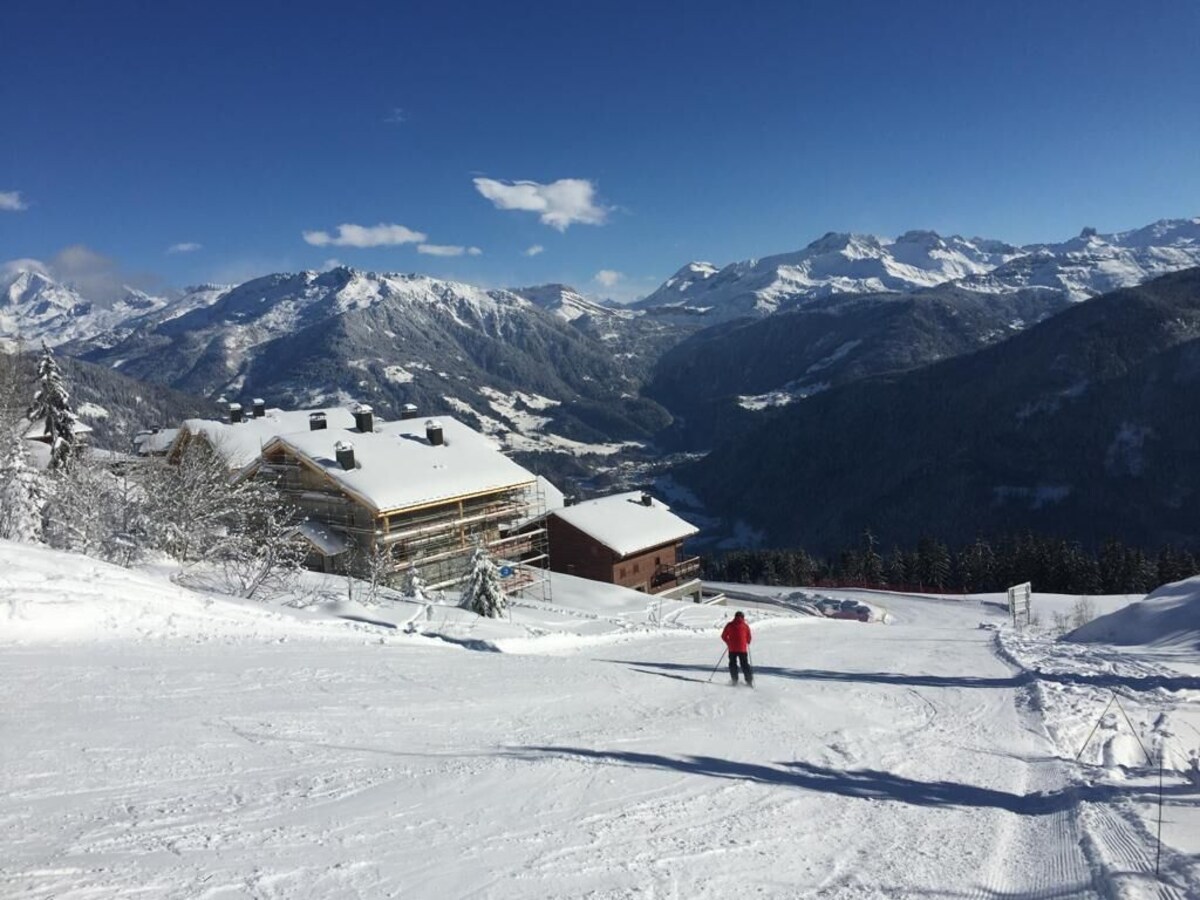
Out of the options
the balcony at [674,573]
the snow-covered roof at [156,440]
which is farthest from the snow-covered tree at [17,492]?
the balcony at [674,573]

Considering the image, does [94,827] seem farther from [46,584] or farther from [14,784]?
[46,584]

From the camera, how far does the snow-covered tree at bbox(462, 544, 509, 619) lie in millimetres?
27938

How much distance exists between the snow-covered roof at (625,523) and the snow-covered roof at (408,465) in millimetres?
9001

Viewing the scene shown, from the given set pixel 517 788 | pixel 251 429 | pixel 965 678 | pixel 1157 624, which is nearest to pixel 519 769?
pixel 517 788

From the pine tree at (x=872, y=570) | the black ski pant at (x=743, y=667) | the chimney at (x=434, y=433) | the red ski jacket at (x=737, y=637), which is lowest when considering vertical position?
the pine tree at (x=872, y=570)

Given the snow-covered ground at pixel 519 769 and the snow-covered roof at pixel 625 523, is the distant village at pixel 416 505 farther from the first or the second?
the snow-covered ground at pixel 519 769

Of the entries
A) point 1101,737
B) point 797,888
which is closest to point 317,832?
point 797,888

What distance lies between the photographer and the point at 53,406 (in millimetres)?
43969

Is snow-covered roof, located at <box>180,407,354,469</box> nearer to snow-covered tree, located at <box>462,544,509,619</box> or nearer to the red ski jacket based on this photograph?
snow-covered tree, located at <box>462,544,509,619</box>

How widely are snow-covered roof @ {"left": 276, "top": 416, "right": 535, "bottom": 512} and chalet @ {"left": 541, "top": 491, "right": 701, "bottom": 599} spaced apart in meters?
9.19

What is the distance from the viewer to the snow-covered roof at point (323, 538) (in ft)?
124

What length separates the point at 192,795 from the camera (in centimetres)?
705

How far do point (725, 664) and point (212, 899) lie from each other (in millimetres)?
14573

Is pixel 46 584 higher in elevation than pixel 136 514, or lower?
lower
